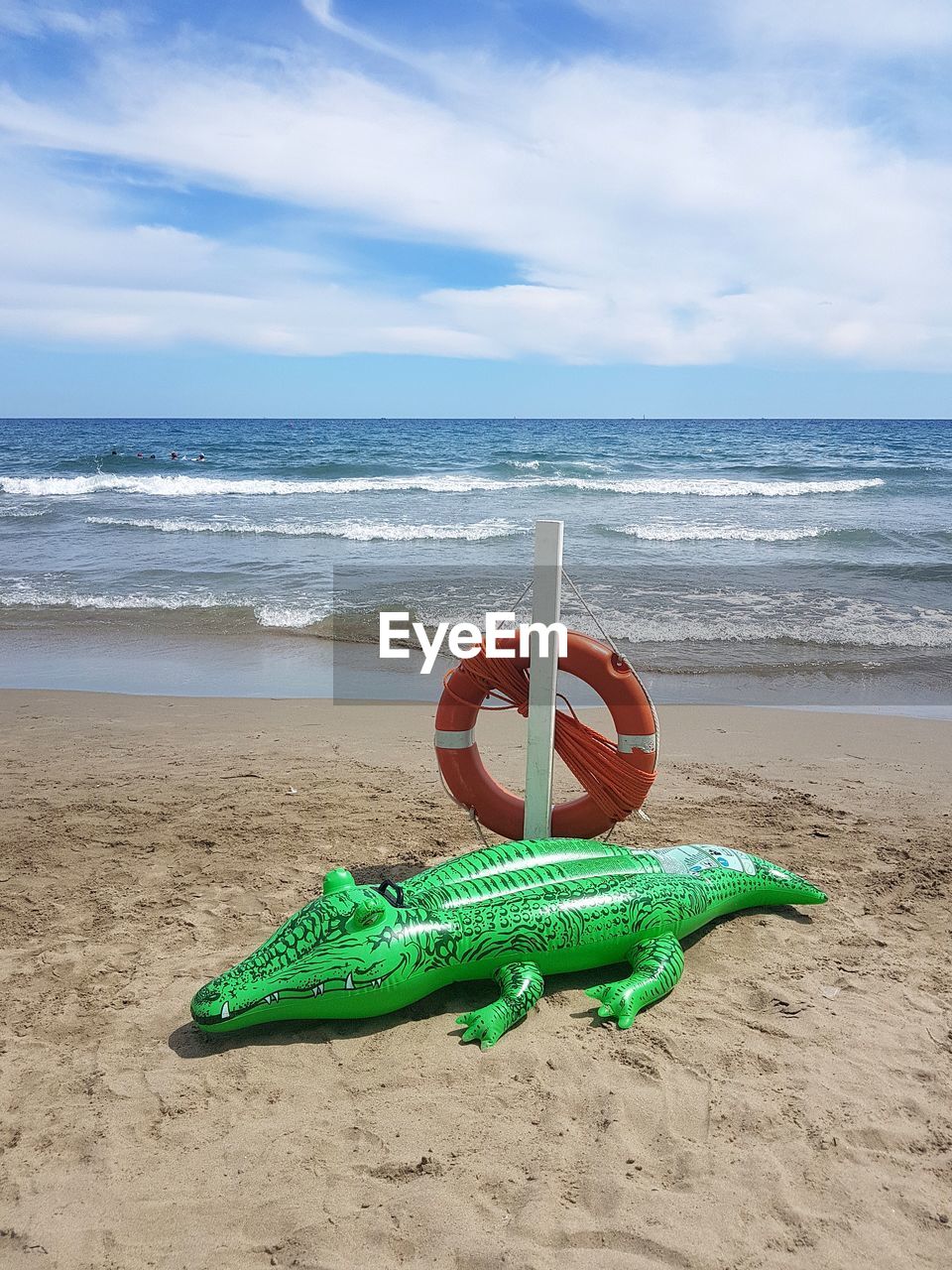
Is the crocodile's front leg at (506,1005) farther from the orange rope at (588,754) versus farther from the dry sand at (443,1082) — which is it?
the orange rope at (588,754)

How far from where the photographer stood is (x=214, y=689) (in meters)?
7.80

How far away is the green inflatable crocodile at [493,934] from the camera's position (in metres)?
3.17

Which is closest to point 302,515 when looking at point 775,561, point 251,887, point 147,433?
point 775,561

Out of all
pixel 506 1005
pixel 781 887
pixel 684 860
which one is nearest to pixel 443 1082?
pixel 506 1005

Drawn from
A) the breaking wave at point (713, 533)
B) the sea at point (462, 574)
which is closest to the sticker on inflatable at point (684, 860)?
the sea at point (462, 574)

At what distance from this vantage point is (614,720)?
4363 mm

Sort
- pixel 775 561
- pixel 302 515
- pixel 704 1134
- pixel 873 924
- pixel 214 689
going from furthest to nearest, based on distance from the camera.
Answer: pixel 302 515, pixel 775 561, pixel 214 689, pixel 873 924, pixel 704 1134

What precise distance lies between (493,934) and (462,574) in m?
10.0

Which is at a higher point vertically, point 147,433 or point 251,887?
point 147,433

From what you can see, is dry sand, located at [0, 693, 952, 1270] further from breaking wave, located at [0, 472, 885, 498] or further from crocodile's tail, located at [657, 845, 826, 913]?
breaking wave, located at [0, 472, 885, 498]

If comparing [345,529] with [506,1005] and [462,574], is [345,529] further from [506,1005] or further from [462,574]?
[506,1005]

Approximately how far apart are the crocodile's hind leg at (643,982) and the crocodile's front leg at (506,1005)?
0.25 meters

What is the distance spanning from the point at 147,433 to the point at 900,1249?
5648 cm

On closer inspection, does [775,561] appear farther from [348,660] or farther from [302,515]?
[302,515]
